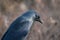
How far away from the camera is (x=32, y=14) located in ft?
19.4

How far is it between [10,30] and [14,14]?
272 centimetres

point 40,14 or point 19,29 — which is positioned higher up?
point 40,14

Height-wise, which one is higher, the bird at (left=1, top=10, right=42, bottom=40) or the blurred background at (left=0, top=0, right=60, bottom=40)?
the blurred background at (left=0, top=0, right=60, bottom=40)

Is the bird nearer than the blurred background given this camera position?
Yes

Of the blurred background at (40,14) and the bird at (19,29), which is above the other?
the blurred background at (40,14)

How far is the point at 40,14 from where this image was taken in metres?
8.59

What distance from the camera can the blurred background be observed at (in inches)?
305

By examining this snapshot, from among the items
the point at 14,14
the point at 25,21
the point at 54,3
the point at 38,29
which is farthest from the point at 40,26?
the point at 25,21

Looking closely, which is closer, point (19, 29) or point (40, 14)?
point (19, 29)

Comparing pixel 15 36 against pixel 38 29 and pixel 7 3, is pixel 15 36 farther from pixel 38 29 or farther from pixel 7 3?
pixel 7 3

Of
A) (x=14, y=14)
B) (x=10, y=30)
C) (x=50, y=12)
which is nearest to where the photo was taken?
(x=10, y=30)

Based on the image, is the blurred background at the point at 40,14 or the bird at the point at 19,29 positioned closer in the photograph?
the bird at the point at 19,29

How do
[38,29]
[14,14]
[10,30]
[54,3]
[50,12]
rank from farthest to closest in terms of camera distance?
[54,3] < [50,12] < [14,14] < [38,29] < [10,30]

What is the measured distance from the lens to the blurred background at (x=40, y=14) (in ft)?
25.4
